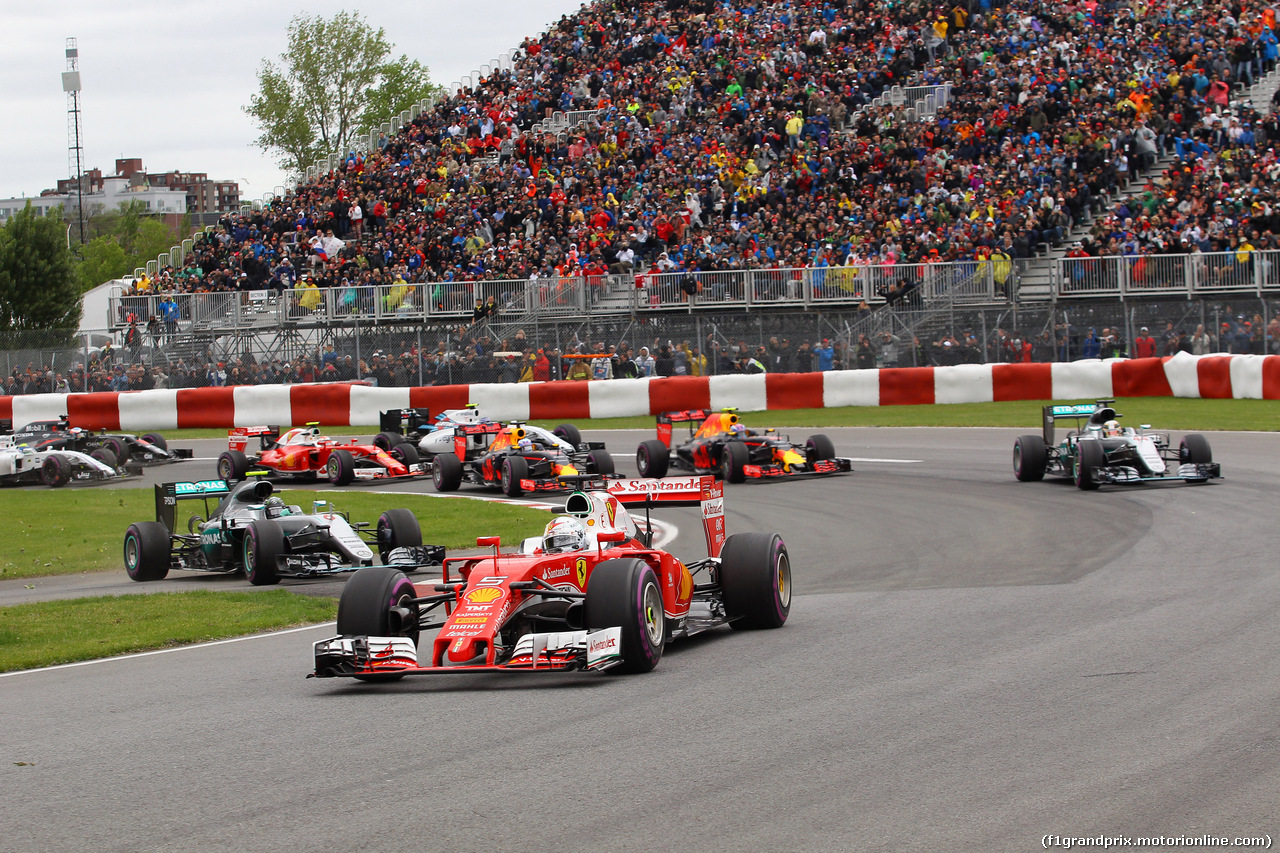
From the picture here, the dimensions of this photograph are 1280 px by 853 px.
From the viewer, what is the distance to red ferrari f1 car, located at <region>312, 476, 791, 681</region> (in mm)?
8766

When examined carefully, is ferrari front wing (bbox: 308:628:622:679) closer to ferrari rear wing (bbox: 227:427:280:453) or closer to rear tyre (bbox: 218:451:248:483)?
rear tyre (bbox: 218:451:248:483)

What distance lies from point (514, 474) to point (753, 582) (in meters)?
12.0

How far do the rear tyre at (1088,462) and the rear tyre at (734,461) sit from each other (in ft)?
17.7

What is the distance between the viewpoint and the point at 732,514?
61.0 ft

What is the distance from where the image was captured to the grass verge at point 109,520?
17141 mm

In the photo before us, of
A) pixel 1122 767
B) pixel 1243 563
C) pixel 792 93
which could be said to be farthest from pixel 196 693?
pixel 792 93

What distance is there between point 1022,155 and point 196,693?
31796 millimetres

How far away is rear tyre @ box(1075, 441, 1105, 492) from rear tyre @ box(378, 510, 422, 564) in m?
8.95

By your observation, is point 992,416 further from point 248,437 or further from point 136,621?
point 136,621

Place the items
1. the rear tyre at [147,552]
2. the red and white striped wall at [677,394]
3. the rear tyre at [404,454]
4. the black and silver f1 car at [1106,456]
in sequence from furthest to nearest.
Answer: the red and white striped wall at [677,394], the rear tyre at [404,454], the black and silver f1 car at [1106,456], the rear tyre at [147,552]

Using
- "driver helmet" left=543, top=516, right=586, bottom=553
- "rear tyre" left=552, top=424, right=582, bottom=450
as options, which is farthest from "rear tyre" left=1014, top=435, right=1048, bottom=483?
"driver helmet" left=543, top=516, right=586, bottom=553

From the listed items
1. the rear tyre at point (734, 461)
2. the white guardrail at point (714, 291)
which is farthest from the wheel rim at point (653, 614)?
the white guardrail at point (714, 291)

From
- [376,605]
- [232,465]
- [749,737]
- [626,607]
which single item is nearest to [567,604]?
[626,607]

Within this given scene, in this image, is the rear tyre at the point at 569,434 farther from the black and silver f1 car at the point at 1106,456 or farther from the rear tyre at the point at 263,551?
the rear tyre at the point at 263,551
